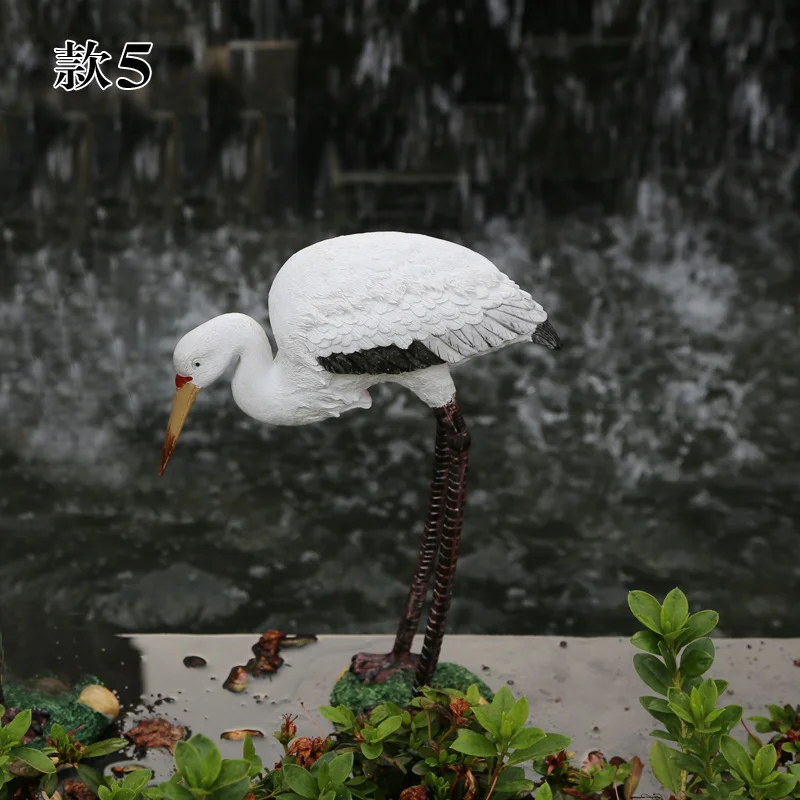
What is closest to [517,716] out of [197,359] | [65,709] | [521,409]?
[197,359]

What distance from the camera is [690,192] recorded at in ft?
23.7

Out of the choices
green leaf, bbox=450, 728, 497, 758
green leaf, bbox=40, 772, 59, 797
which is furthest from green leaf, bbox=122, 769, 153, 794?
green leaf, bbox=450, 728, 497, 758

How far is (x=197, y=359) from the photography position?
2680 millimetres

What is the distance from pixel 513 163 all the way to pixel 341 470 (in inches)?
119

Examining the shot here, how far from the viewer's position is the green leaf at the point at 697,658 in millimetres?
2104

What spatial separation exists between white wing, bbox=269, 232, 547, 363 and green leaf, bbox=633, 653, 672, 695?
788 millimetres

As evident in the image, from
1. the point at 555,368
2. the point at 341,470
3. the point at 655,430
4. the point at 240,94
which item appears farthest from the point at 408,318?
the point at 240,94

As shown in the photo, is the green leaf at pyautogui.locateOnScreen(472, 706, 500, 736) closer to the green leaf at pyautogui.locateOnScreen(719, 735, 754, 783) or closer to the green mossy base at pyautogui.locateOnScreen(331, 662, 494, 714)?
the green leaf at pyautogui.locateOnScreen(719, 735, 754, 783)

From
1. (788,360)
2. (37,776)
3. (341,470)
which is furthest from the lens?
(788,360)

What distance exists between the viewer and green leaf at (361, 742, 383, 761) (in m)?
2.16

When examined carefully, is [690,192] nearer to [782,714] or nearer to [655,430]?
[655,430]

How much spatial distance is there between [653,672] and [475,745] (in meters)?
0.35

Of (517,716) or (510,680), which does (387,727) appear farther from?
(510,680)

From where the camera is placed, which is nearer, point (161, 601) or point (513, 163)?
point (161, 601)
